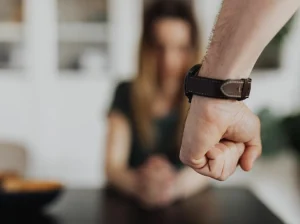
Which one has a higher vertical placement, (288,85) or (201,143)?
(201,143)

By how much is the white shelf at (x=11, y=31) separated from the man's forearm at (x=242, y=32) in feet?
8.77

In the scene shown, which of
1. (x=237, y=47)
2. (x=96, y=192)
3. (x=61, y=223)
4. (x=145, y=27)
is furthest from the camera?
(x=145, y=27)

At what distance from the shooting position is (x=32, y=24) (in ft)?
9.82

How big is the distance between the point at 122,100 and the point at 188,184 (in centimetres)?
47

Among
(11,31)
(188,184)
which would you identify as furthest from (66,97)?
(188,184)

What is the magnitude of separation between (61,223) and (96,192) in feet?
0.94

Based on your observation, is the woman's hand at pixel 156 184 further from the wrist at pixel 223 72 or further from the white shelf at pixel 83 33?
the white shelf at pixel 83 33

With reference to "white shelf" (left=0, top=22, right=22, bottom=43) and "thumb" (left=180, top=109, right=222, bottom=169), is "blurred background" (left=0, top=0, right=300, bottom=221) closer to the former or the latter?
"white shelf" (left=0, top=22, right=22, bottom=43)

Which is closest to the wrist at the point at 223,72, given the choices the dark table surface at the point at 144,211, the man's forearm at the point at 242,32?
the man's forearm at the point at 242,32

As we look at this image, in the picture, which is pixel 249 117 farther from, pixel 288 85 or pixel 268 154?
pixel 288 85

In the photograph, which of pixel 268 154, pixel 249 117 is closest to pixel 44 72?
pixel 268 154

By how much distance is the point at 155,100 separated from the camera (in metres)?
1.73

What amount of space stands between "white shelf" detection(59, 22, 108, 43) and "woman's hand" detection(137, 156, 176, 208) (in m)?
1.72

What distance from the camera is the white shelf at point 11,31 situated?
303 centimetres
